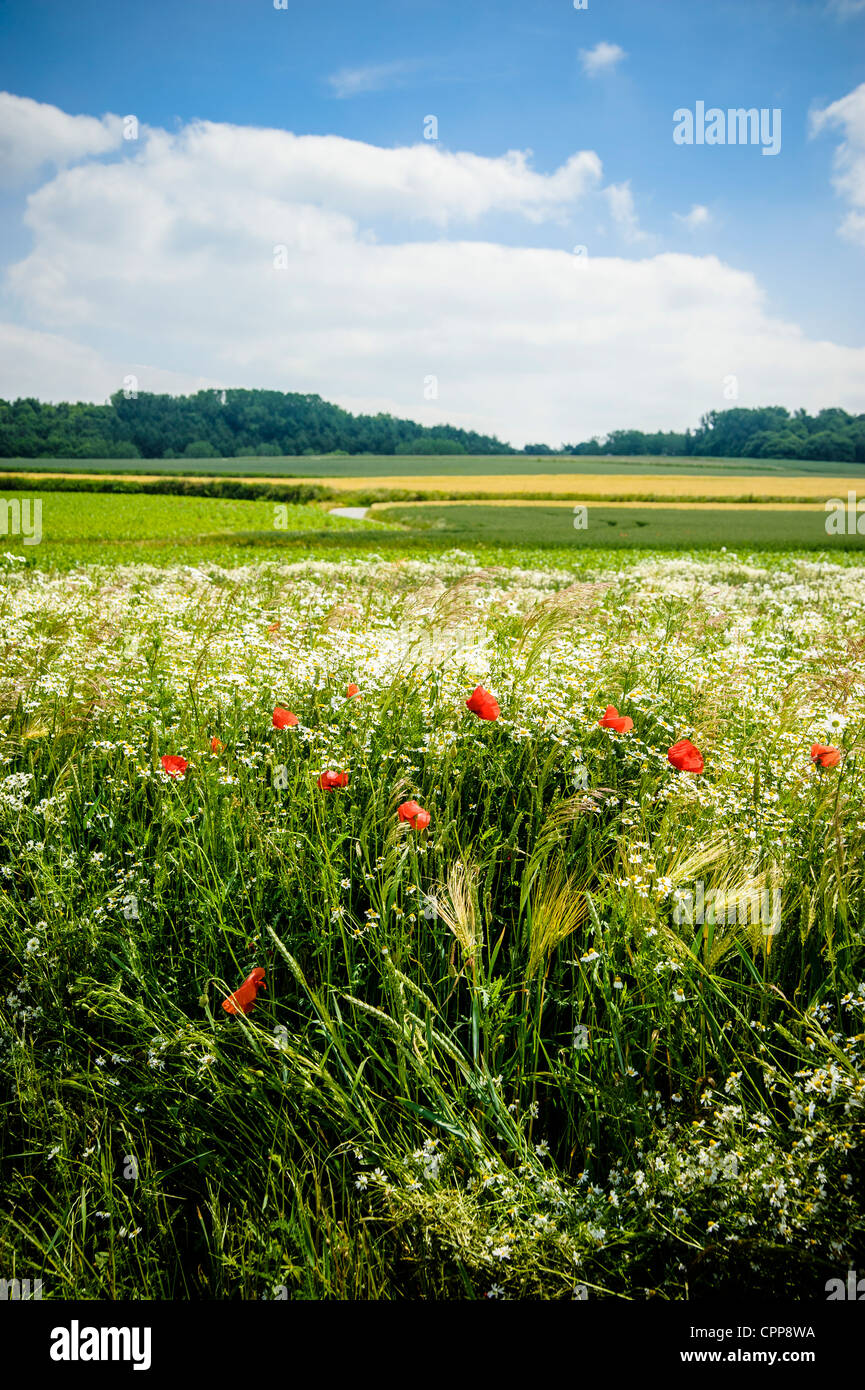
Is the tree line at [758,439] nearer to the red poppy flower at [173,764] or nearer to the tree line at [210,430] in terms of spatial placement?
the tree line at [210,430]

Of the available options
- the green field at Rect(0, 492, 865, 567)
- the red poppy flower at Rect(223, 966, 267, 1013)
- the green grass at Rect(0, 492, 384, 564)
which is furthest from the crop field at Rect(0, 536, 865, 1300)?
the green grass at Rect(0, 492, 384, 564)

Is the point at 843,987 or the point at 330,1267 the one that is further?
the point at 843,987

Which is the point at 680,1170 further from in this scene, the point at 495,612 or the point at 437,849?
the point at 495,612

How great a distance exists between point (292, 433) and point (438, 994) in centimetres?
15367

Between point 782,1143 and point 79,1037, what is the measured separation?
2.21 metres

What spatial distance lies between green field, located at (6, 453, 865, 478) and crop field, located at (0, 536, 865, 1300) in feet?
289

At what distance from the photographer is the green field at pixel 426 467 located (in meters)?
94.6

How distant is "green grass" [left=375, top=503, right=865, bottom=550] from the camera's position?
99.5 ft

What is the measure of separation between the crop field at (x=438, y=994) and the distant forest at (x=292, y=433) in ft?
415

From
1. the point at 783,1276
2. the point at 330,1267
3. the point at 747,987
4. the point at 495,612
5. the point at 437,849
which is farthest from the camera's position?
the point at 495,612

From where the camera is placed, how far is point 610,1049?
85.3 inches

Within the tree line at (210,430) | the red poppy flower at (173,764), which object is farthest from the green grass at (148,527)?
the tree line at (210,430)

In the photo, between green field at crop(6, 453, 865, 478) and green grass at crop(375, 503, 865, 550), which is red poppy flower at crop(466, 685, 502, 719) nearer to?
green grass at crop(375, 503, 865, 550)

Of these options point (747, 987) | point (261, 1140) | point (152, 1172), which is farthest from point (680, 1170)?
→ point (152, 1172)
